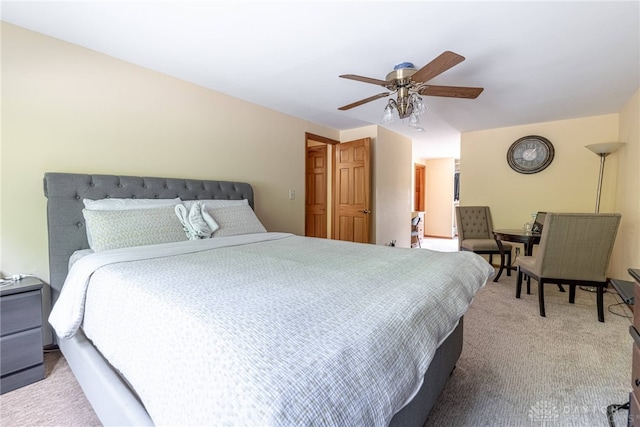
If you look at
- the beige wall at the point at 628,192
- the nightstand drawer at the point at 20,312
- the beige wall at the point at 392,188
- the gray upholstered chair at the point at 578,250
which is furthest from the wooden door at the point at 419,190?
the nightstand drawer at the point at 20,312

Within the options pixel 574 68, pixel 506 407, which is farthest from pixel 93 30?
pixel 574 68

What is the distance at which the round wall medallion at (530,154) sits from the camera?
13.6 ft

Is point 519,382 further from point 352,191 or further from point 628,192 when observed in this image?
point 352,191

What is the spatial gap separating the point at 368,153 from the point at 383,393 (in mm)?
3874

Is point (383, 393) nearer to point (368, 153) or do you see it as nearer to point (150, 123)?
point (150, 123)

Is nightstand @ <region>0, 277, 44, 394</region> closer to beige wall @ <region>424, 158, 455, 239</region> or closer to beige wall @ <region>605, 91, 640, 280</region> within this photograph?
beige wall @ <region>605, 91, 640, 280</region>

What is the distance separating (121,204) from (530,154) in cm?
528

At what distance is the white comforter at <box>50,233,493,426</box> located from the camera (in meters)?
0.56

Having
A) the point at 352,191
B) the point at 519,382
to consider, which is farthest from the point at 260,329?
the point at 352,191

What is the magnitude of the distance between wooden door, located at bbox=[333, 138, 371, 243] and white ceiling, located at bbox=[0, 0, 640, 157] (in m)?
1.36

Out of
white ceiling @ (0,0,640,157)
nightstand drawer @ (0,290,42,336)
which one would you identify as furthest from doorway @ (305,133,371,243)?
nightstand drawer @ (0,290,42,336)

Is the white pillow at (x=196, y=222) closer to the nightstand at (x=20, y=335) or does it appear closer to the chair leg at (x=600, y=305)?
the nightstand at (x=20, y=335)

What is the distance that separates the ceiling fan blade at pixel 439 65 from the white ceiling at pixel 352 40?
0.27 m

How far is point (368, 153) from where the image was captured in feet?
13.9
